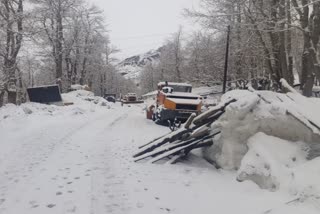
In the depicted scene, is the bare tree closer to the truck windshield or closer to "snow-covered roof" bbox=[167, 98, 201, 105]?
the truck windshield

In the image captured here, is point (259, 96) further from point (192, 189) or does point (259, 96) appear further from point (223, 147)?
point (192, 189)

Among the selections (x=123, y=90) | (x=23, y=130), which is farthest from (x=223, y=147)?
(x=123, y=90)

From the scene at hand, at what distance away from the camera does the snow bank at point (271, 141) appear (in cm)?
611

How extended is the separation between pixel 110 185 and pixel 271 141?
125 inches

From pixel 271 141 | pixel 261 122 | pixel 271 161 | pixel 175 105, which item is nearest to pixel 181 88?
pixel 175 105

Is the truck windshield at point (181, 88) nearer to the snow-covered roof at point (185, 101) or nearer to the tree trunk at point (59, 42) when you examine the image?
the snow-covered roof at point (185, 101)

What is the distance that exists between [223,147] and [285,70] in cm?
1132

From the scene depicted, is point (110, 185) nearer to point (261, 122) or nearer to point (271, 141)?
point (271, 141)

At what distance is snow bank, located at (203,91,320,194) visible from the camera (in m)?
6.11

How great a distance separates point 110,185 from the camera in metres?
6.54

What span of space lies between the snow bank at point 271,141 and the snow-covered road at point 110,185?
28 cm

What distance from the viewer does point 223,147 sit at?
312 inches

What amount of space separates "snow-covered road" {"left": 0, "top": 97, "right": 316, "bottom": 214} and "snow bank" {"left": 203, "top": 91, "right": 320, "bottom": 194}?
282 mm

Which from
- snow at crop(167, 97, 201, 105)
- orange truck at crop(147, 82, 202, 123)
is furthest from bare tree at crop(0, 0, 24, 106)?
snow at crop(167, 97, 201, 105)
